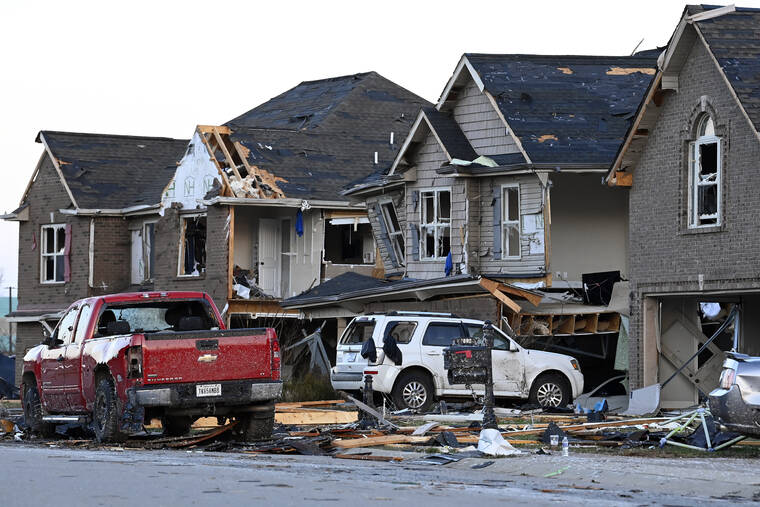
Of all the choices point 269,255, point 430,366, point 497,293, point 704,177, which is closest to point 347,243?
point 269,255

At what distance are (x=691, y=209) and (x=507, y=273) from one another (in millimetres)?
7266

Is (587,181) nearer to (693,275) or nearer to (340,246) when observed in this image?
(693,275)

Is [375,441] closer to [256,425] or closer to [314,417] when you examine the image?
[256,425]

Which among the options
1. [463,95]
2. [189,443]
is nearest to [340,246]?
[463,95]

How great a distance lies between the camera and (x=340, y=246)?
41062mm

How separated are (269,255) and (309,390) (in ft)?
35.7

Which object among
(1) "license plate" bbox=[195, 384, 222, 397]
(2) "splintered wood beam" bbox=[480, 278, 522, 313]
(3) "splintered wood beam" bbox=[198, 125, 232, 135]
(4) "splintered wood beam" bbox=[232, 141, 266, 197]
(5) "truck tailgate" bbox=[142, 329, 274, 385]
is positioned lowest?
(1) "license plate" bbox=[195, 384, 222, 397]

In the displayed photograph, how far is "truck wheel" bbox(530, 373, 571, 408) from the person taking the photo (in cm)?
2642

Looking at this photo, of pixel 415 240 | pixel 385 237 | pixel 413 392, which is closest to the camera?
pixel 413 392

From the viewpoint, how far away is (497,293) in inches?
1107

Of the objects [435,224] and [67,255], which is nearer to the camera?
[435,224]

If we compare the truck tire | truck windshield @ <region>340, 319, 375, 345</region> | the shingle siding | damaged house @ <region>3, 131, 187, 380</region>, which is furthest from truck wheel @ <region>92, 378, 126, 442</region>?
damaged house @ <region>3, 131, 187, 380</region>

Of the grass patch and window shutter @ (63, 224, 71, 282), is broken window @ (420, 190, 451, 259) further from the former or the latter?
window shutter @ (63, 224, 71, 282)

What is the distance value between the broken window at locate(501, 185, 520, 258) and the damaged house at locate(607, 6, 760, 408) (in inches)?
212
